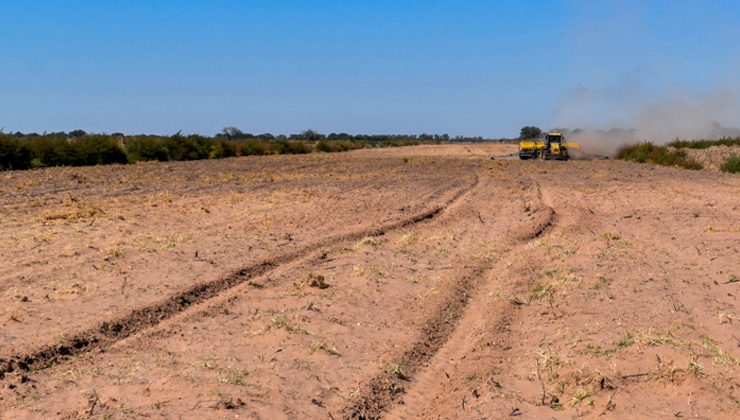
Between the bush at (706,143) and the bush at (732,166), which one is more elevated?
the bush at (706,143)

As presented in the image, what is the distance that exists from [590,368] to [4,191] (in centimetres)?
2181

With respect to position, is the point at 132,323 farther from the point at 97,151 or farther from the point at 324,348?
the point at 97,151

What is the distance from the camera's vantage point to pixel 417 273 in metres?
12.1

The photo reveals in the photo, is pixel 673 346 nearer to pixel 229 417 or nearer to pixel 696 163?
pixel 229 417

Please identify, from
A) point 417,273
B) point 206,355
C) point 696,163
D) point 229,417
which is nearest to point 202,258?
point 417,273

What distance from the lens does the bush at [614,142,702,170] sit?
4653 centimetres

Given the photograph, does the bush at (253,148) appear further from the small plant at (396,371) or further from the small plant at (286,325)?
the small plant at (396,371)

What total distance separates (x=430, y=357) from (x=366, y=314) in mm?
1736

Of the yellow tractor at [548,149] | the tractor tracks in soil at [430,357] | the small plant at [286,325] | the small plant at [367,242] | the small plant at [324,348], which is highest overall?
the yellow tractor at [548,149]

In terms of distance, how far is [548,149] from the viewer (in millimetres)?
56844

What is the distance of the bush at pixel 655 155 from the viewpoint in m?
46.5

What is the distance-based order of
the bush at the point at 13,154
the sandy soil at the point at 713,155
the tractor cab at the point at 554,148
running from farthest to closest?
1. the tractor cab at the point at 554,148
2. the sandy soil at the point at 713,155
3. the bush at the point at 13,154

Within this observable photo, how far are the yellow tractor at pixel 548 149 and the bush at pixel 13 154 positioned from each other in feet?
108

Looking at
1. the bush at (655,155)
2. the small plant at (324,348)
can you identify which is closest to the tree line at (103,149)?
the bush at (655,155)
